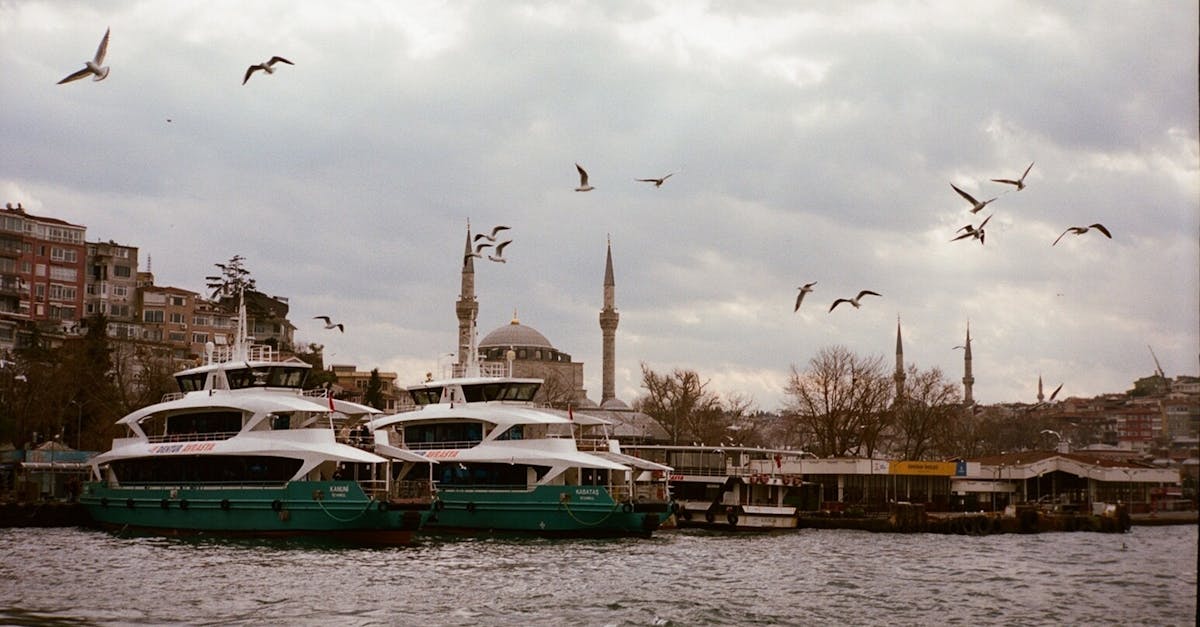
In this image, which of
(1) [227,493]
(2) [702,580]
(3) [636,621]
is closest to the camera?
(3) [636,621]

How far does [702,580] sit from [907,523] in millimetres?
24411

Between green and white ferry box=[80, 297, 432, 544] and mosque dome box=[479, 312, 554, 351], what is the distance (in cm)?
7704

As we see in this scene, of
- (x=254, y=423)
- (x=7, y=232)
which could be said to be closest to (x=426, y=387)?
(x=254, y=423)

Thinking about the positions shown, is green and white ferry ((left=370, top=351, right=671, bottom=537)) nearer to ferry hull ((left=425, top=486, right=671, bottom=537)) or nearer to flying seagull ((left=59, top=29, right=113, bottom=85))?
ferry hull ((left=425, top=486, right=671, bottom=537))

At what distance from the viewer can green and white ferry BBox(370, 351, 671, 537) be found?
1618 inches

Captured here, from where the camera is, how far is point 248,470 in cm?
3781

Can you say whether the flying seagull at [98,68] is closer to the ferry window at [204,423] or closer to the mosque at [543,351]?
the ferry window at [204,423]

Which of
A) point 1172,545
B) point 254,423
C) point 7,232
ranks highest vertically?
point 7,232

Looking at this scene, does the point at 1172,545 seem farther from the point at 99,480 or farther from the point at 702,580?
the point at 99,480

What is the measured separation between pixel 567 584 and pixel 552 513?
1450cm

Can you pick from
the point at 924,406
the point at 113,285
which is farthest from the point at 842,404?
the point at 113,285

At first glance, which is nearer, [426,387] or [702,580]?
[702,580]

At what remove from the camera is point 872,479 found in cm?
6266

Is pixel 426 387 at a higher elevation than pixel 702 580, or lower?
higher
